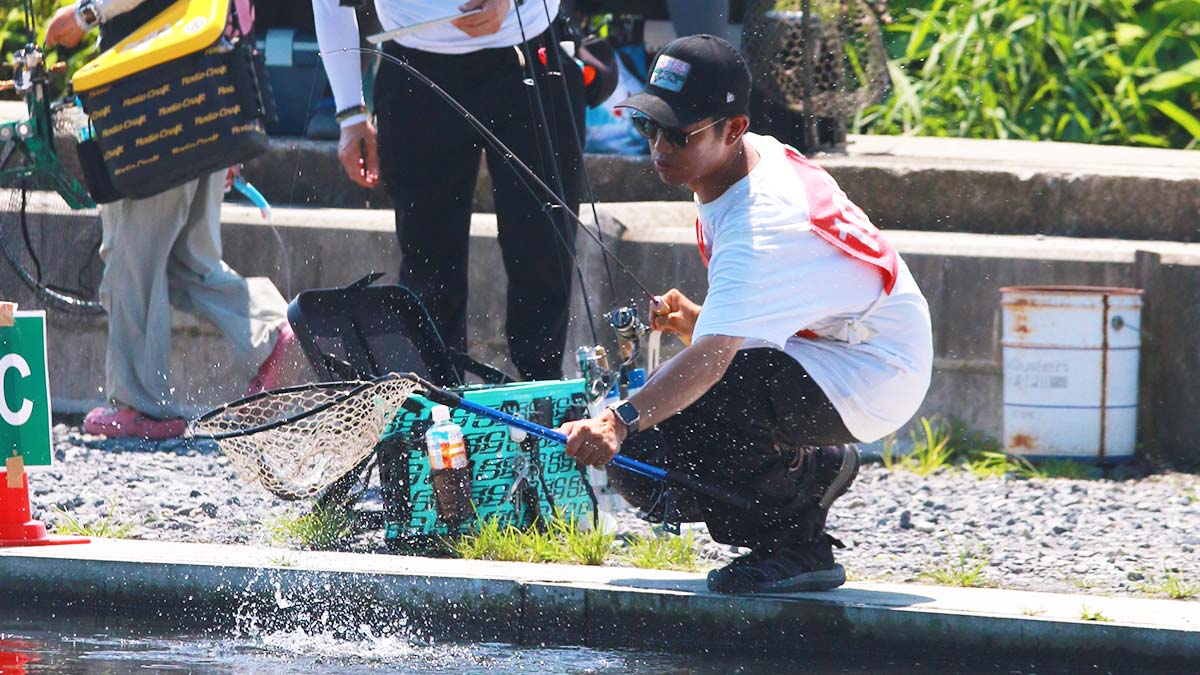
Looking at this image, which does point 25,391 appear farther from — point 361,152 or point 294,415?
point 361,152

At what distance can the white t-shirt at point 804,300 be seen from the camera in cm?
420

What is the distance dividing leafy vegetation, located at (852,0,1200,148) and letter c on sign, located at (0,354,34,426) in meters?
5.20

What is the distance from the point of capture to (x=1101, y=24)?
32.5 ft

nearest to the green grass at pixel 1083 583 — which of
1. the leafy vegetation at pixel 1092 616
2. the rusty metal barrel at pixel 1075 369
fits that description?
the leafy vegetation at pixel 1092 616

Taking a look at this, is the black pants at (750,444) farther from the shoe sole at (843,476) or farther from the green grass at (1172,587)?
the green grass at (1172,587)

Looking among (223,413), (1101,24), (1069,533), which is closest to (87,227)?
(223,413)

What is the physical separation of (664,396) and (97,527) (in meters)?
2.05

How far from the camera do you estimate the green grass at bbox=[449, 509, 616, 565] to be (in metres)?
5.01

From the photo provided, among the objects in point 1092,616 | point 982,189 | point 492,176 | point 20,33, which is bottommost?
point 1092,616

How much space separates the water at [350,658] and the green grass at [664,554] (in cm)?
43

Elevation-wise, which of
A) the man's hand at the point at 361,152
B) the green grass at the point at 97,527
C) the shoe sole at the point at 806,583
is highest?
the man's hand at the point at 361,152

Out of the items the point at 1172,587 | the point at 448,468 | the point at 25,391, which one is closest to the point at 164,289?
the point at 25,391

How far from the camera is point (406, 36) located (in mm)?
5781

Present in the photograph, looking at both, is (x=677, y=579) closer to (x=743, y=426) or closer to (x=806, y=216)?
(x=743, y=426)
